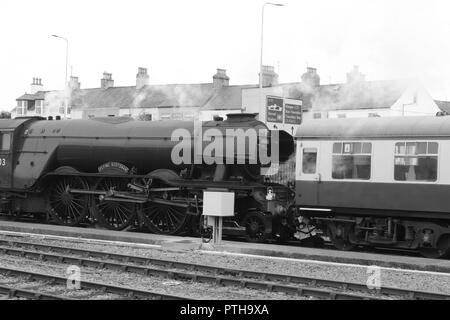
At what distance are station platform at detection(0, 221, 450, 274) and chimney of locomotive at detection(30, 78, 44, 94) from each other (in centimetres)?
3537

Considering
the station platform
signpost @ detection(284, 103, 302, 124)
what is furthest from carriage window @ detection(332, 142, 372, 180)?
signpost @ detection(284, 103, 302, 124)

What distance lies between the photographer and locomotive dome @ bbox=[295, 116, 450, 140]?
12750 millimetres

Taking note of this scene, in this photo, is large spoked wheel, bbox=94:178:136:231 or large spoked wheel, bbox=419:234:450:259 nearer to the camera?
large spoked wheel, bbox=419:234:450:259

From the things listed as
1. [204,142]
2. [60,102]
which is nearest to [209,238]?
[204,142]

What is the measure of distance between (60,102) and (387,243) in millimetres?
31119

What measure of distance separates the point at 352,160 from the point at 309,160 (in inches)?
39.8

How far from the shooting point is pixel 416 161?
1284 centimetres

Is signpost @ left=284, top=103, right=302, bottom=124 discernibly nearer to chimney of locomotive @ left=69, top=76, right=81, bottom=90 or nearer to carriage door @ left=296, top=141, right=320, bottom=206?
carriage door @ left=296, top=141, right=320, bottom=206

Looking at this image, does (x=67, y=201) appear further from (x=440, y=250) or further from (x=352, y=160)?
(x=440, y=250)

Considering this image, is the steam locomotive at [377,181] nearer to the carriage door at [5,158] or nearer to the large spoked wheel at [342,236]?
the large spoked wheel at [342,236]

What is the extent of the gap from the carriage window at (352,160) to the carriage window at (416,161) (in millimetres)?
614

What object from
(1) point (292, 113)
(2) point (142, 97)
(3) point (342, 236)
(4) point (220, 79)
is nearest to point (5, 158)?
(1) point (292, 113)

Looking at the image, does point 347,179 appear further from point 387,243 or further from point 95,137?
point 95,137

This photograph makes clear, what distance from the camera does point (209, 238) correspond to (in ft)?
51.4
